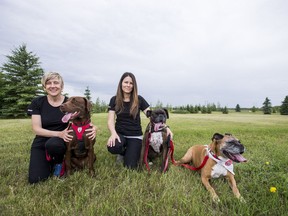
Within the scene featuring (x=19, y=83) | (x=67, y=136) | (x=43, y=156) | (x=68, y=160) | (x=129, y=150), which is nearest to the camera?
(x=67, y=136)

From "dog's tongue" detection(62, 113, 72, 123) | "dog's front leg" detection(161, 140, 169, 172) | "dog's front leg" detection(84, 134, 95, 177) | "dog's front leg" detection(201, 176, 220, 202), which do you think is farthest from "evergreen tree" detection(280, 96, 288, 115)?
"dog's tongue" detection(62, 113, 72, 123)

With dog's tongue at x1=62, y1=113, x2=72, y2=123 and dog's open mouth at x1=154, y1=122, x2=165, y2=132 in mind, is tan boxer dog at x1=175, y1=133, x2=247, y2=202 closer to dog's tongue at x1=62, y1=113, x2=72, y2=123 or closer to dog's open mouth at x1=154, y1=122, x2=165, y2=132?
dog's open mouth at x1=154, y1=122, x2=165, y2=132

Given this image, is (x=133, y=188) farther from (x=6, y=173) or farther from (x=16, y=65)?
(x=16, y=65)

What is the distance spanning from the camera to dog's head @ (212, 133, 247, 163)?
3094 millimetres

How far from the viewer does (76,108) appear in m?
3.36

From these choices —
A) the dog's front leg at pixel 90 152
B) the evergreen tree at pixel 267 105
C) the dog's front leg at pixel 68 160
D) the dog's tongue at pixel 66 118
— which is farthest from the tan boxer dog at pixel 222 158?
the evergreen tree at pixel 267 105

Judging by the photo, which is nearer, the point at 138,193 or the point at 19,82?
the point at 138,193

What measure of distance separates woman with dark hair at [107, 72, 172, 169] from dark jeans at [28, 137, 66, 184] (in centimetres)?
99

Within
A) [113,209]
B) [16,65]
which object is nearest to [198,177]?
[113,209]

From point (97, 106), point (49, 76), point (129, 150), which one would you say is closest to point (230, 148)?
point (129, 150)

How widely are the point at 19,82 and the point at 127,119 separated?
29617mm

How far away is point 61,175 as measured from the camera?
3.53 metres

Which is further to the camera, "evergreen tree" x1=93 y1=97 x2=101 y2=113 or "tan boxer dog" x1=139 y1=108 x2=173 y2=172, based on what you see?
"evergreen tree" x1=93 y1=97 x2=101 y2=113

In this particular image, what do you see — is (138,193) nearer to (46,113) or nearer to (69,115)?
(69,115)
